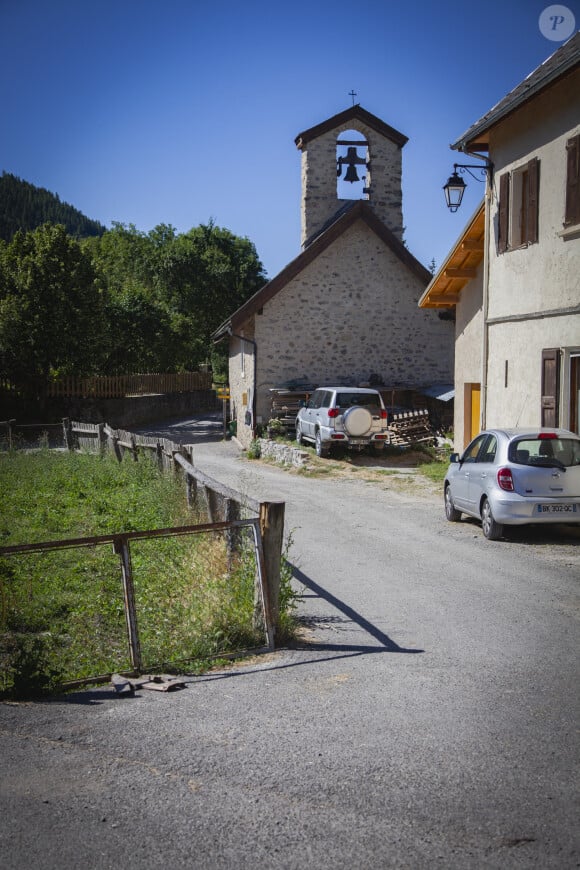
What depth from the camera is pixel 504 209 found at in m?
14.5

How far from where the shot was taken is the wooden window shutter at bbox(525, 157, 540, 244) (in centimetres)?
1330

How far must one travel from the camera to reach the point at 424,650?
6078 millimetres

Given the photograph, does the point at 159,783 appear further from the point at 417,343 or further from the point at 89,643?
the point at 417,343

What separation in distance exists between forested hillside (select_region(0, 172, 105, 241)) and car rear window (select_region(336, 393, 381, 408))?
100 metres

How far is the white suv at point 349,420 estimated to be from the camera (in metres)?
20.7

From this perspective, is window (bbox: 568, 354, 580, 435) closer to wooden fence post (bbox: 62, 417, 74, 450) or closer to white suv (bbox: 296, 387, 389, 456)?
white suv (bbox: 296, 387, 389, 456)

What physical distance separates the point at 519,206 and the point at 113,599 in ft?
33.7

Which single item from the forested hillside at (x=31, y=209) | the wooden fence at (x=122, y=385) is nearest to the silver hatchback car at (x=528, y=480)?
the wooden fence at (x=122, y=385)

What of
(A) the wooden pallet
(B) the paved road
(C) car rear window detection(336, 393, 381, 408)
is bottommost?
(B) the paved road

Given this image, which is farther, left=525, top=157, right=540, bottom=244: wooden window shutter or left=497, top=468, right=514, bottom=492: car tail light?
left=525, top=157, right=540, bottom=244: wooden window shutter

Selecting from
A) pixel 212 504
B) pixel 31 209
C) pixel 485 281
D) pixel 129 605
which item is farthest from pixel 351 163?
pixel 31 209

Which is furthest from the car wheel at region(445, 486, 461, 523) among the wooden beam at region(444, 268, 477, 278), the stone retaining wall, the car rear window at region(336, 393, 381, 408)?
the car rear window at region(336, 393, 381, 408)

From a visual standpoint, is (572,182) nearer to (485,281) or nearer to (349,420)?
(485,281)

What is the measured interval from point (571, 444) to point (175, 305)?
37605 millimetres
